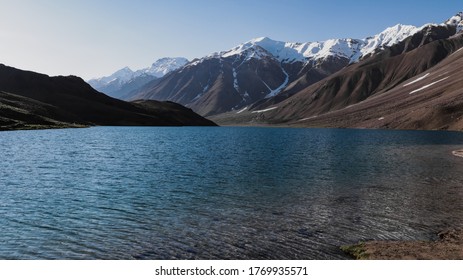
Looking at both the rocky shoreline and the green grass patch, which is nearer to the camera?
the rocky shoreline

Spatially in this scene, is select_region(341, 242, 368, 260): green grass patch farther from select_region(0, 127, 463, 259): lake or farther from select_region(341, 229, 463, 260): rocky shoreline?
select_region(0, 127, 463, 259): lake

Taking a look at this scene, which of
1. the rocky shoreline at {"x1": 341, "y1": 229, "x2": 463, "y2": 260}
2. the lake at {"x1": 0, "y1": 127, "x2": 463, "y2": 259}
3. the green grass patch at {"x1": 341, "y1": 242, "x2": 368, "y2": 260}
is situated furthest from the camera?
the lake at {"x1": 0, "y1": 127, "x2": 463, "y2": 259}

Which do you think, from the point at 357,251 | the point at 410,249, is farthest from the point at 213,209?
the point at 410,249

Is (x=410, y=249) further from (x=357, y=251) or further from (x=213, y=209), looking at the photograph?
(x=213, y=209)

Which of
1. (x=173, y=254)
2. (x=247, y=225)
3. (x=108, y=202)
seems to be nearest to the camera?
(x=173, y=254)

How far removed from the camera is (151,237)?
27219 mm

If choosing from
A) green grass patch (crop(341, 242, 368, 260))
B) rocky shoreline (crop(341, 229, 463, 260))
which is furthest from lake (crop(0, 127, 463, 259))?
rocky shoreline (crop(341, 229, 463, 260))

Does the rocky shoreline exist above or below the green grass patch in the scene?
above

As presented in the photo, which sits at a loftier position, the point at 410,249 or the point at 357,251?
the point at 410,249

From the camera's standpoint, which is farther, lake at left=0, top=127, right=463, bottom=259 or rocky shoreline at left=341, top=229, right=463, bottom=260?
lake at left=0, top=127, right=463, bottom=259

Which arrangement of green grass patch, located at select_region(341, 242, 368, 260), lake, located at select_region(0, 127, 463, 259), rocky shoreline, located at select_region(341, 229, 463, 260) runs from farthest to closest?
lake, located at select_region(0, 127, 463, 259) < green grass patch, located at select_region(341, 242, 368, 260) < rocky shoreline, located at select_region(341, 229, 463, 260)
